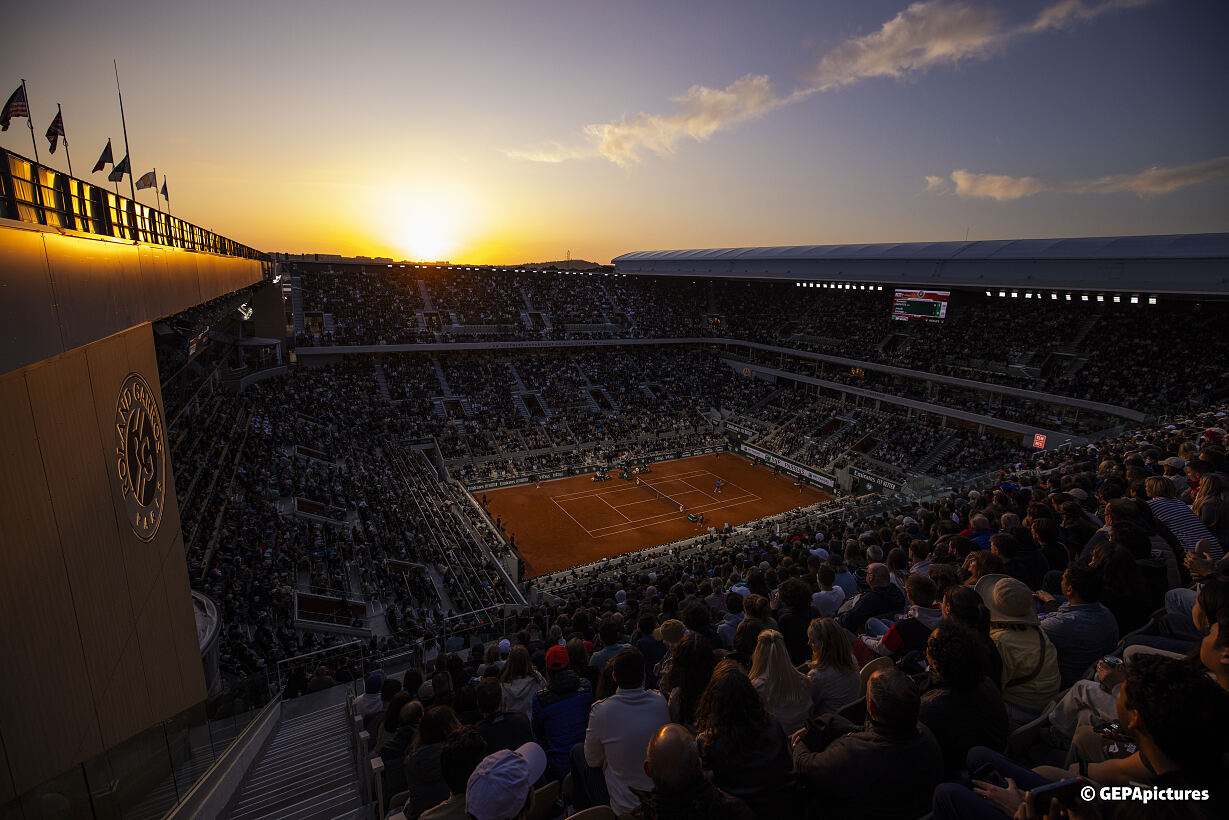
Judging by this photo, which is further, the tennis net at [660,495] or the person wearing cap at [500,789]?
the tennis net at [660,495]

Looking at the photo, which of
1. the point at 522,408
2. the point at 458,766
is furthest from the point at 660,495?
the point at 458,766

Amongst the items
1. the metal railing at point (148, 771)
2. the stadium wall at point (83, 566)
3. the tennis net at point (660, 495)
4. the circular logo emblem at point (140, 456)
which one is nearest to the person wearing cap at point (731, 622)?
the metal railing at point (148, 771)

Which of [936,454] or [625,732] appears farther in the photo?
[936,454]

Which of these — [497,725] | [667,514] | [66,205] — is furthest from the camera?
[667,514]

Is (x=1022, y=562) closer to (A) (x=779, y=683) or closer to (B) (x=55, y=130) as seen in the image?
(A) (x=779, y=683)

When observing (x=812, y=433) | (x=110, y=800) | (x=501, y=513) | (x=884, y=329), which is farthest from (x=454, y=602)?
(x=884, y=329)

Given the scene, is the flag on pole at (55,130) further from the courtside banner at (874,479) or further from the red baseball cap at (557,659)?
the courtside banner at (874,479)

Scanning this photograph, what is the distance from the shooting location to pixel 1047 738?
3.57 metres

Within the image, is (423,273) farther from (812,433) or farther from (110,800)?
(110,800)

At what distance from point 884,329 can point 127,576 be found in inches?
1911

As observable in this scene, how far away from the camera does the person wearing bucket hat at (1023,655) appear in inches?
152

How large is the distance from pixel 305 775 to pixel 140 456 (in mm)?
5063

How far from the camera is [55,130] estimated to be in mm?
11102

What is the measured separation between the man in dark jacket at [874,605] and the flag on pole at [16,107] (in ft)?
43.4
